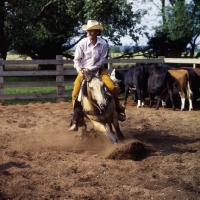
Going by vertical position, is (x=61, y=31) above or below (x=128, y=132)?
above

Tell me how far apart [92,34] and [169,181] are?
3262mm

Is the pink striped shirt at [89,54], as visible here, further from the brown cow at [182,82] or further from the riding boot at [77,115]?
the brown cow at [182,82]

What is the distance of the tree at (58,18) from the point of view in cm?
2141

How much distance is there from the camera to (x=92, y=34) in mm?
7801

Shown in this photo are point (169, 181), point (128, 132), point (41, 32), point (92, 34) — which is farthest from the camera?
point (41, 32)

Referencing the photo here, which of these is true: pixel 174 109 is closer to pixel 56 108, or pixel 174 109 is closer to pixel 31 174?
pixel 56 108

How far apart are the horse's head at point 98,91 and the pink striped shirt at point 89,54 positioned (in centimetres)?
52

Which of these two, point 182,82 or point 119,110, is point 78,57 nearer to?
point 119,110

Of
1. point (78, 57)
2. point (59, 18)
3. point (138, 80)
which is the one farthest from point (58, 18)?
point (78, 57)

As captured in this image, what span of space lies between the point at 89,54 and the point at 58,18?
18466 millimetres

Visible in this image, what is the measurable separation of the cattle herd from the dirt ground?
271cm

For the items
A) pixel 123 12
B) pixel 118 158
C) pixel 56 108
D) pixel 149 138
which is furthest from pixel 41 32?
pixel 118 158

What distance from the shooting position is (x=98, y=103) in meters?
7.29

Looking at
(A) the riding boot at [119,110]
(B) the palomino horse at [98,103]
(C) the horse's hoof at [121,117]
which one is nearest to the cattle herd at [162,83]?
(A) the riding boot at [119,110]
